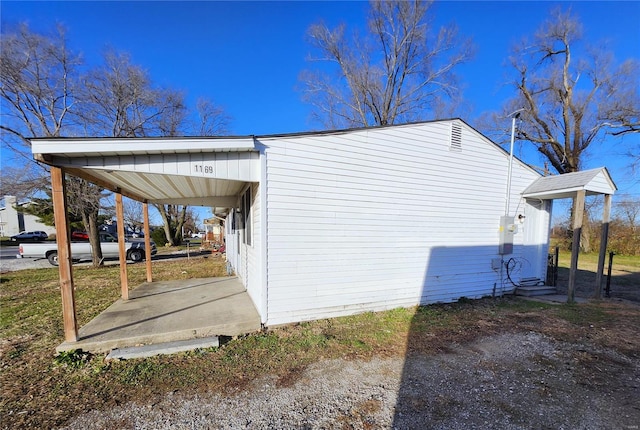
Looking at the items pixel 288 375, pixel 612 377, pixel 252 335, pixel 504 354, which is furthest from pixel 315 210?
pixel 612 377

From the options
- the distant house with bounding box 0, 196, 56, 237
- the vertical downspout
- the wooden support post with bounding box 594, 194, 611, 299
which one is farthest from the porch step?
the distant house with bounding box 0, 196, 56, 237

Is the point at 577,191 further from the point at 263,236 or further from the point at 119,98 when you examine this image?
the point at 119,98

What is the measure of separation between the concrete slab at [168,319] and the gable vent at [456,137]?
541 cm

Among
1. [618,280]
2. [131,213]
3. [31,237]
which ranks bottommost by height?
[31,237]

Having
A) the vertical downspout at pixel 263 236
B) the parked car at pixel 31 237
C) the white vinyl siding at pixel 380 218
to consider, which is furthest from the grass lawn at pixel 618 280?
the parked car at pixel 31 237

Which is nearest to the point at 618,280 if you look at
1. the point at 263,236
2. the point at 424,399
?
the point at 424,399

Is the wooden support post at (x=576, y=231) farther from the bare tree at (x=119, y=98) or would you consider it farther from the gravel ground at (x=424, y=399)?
the bare tree at (x=119, y=98)

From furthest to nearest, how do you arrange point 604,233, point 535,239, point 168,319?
point 535,239, point 604,233, point 168,319

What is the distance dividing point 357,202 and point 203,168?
2766 millimetres

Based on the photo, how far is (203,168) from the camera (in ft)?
13.9

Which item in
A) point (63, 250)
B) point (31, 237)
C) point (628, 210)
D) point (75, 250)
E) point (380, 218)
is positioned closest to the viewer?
point (63, 250)

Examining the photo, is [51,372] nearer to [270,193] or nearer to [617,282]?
[270,193]

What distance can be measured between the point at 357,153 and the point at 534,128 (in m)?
17.8

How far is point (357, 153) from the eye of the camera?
5.16m
